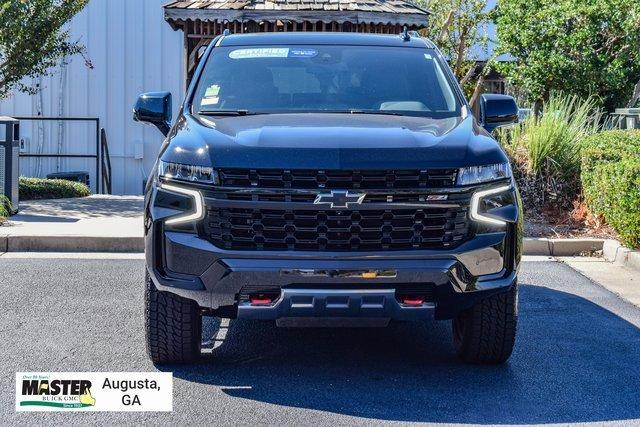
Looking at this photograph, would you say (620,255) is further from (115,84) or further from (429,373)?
(115,84)

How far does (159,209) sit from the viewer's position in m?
5.27

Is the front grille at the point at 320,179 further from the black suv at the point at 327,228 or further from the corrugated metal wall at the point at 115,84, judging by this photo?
the corrugated metal wall at the point at 115,84

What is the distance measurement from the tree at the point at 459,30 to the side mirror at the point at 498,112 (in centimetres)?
1429

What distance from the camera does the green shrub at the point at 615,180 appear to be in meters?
9.58

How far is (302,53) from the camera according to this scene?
22.0ft

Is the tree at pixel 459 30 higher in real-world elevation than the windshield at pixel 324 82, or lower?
higher

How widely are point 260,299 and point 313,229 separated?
0.45 metres

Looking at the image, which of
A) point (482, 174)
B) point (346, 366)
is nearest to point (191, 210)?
point (346, 366)

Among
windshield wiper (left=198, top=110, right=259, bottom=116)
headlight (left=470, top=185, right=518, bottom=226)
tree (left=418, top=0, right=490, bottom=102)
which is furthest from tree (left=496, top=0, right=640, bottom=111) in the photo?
headlight (left=470, top=185, right=518, bottom=226)

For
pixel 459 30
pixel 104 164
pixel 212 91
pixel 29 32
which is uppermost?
pixel 459 30

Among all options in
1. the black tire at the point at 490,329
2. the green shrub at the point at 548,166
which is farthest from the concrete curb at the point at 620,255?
the black tire at the point at 490,329

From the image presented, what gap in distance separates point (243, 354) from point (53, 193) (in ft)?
31.0

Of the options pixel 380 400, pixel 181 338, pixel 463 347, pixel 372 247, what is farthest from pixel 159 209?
pixel 463 347

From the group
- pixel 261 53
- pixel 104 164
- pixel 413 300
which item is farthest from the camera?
pixel 104 164
